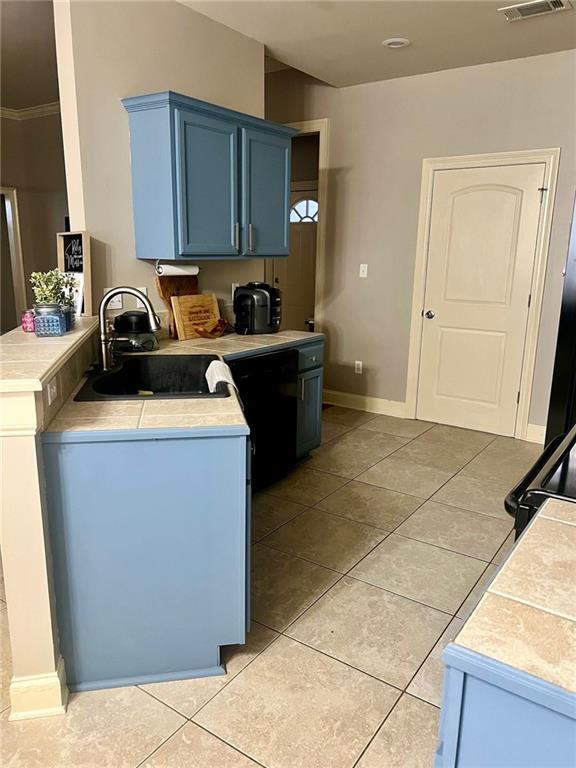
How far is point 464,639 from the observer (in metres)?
0.77

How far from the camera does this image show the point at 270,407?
3.15 m

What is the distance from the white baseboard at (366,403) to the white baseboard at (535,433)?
3.29ft

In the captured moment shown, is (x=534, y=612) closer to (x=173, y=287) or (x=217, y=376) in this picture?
(x=217, y=376)

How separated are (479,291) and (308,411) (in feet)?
5.77

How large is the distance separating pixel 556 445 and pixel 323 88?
423 centimetres

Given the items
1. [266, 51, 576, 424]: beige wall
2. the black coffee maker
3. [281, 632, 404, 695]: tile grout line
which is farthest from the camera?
[266, 51, 576, 424]: beige wall

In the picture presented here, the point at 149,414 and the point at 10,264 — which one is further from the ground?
the point at 10,264

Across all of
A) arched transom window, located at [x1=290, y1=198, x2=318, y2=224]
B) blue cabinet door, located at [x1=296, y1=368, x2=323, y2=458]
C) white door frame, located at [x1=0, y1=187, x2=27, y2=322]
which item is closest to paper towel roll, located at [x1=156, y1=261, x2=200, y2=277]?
blue cabinet door, located at [x1=296, y1=368, x2=323, y2=458]

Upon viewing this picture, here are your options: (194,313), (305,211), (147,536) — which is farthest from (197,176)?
(305,211)

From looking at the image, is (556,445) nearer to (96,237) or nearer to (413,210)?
(96,237)

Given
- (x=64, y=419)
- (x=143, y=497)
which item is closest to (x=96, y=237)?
(x=64, y=419)

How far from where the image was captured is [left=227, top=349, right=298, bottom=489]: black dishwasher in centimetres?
297

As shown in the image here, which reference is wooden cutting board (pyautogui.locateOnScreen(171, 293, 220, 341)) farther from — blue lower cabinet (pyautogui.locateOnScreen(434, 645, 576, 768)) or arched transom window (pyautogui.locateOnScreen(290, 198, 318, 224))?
arched transom window (pyautogui.locateOnScreen(290, 198, 318, 224))

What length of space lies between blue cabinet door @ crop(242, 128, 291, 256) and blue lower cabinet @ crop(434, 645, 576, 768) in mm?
2906
